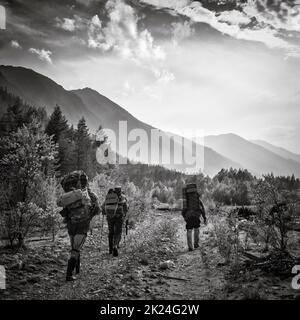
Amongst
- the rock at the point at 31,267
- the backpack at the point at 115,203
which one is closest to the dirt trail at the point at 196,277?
the backpack at the point at 115,203

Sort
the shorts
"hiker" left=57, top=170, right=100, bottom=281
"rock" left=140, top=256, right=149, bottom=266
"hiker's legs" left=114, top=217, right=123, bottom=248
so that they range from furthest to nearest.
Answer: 1. the shorts
2. "hiker's legs" left=114, top=217, right=123, bottom=248
3. "rock" left=140, top=256, right=149, bottom=266
4. "hiker" left=57, top=170, right=100, bottom=281

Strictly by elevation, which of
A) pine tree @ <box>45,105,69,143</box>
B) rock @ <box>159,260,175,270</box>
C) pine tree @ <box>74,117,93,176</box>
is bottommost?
rock @ <box>159,260,175,270</box>

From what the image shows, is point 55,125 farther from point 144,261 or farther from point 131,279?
point 131,279

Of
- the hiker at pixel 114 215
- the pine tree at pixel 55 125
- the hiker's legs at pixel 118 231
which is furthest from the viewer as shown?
the pine tree at pixel 55 125

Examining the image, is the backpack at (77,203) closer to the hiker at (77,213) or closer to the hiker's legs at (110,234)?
the hiker at (77,213)

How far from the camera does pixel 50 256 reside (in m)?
7.12

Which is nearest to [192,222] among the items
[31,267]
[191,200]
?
[191,200]

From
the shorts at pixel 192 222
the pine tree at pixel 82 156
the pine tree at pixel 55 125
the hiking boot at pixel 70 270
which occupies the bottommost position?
the hiking boot at pixel 70 270

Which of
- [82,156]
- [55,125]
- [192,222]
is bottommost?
[192,222]

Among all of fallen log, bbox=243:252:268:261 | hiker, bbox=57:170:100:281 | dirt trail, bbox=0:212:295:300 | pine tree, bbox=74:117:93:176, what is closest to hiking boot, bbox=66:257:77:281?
dirt trail, bbox=0:212:295:300

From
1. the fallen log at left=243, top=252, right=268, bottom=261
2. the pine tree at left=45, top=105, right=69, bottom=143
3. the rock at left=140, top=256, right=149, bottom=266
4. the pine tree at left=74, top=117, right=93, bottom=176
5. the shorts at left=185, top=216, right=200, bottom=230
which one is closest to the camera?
the fallen log at left=243, top=252, right=268, bottom=261

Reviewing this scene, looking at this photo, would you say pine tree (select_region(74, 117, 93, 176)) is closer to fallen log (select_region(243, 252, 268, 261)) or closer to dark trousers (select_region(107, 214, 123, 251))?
dark trousers (select_region(107, 214, 123, 251))

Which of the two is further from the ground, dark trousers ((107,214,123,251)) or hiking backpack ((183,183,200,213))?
hiking backpack ((183,183,200,213))
